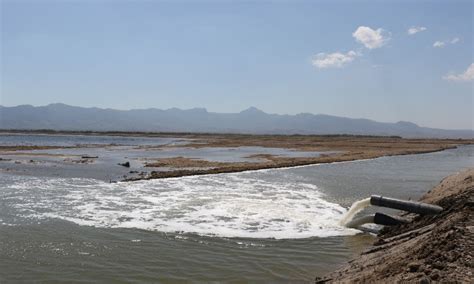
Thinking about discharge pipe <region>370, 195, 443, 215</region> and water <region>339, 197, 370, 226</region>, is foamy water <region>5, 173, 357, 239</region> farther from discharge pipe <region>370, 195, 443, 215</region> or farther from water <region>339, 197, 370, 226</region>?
discharge pipe <region>370, 195, 443, 215</region>

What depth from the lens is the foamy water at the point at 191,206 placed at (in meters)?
17.5

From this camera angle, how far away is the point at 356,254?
13797 mm

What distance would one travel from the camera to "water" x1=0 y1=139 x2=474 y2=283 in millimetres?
12289

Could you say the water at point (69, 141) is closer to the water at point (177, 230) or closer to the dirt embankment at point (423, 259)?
the water at point (177, 230)

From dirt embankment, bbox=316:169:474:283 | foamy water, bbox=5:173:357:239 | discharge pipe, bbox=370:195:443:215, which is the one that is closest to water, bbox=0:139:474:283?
foamy water, bbox=5:173:357:239

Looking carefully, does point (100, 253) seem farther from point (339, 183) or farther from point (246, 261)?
point (339, 183)

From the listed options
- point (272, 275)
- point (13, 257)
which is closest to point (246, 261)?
point (272, 275)

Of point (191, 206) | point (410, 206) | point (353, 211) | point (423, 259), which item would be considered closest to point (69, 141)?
point (191, 206)

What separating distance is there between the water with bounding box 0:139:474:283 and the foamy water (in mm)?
46

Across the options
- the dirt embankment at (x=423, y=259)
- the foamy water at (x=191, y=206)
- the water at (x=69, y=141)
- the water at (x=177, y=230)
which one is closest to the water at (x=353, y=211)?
the foamy water at (x=191, y=206)

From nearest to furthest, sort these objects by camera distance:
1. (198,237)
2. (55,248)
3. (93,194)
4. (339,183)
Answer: (55,248) < (198,237) < (93,194) < (339,183)

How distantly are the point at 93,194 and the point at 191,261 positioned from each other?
558 inches

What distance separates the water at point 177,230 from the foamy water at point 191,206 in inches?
1.8

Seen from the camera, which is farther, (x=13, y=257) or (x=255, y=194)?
(x=255, y=194)
